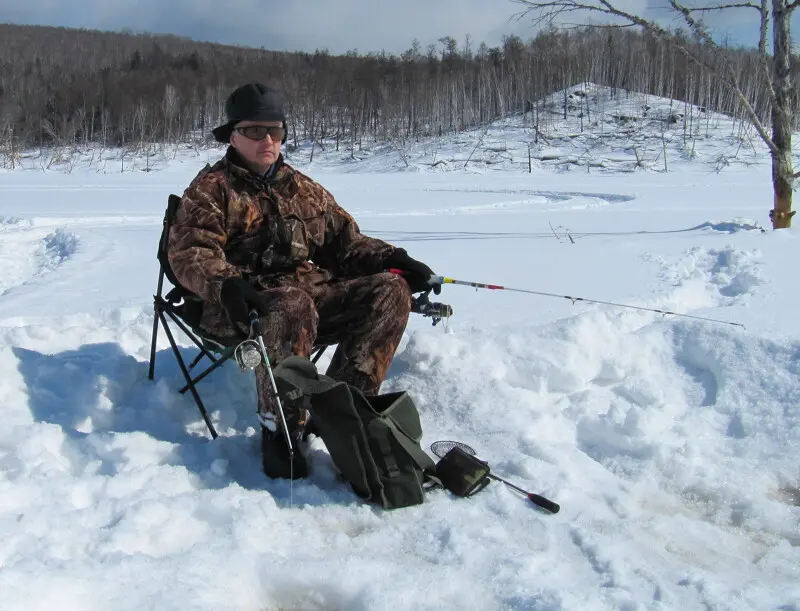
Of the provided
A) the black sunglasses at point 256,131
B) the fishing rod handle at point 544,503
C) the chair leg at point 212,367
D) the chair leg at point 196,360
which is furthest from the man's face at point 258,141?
the fishing rod handle at point 544,503

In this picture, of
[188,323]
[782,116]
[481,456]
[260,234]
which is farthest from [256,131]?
[782,116]

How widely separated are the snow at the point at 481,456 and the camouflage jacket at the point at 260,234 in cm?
58

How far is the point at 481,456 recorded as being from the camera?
269 centimetres

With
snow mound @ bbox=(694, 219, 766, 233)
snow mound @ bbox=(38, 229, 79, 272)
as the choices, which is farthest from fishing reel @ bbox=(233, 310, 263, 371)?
snow mound @ bbox=(694, 219, 766, 233)

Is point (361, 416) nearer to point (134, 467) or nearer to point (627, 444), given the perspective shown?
point (134, 467)

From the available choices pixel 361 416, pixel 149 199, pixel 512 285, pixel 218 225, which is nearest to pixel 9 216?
pixel 149 199

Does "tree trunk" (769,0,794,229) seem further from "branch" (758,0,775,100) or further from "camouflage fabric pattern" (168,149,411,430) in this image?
"camouflage fabric pattern" (168,149,411,430)

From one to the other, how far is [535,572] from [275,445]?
40.9 inches

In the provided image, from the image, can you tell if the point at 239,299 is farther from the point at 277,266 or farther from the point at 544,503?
the point at 544,503

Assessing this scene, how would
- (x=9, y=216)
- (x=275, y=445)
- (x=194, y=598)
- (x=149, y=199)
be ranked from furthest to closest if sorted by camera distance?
(x=149, y=199)
(x=9, y=216)
(x=275, y=445)
(x=194, y=598)

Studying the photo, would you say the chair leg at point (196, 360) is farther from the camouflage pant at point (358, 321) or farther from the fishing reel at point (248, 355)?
the fishing reel at point (248, 355)

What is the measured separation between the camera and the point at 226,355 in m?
2.74

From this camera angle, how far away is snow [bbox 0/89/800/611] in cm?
185

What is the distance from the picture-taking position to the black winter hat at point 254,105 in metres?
2.79
